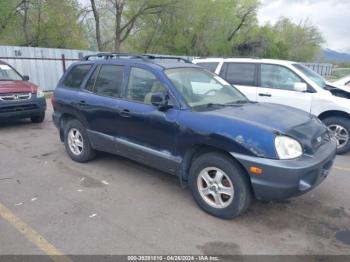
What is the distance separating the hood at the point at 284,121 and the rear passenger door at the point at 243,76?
2.78 m

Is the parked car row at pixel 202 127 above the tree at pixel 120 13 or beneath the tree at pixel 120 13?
beneath

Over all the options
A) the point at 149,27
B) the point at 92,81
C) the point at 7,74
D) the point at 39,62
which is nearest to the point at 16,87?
the point at 7,74

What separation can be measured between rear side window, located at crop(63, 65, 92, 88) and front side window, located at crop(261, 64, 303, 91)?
368 centimetres

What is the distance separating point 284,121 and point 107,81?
2.62 meters

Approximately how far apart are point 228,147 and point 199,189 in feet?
2.28

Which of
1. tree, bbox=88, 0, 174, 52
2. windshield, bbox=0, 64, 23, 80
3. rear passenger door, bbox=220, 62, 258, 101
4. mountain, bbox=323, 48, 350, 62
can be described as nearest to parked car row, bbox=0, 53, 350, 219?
rear passenger door, bbox=220, 62, 258, 101

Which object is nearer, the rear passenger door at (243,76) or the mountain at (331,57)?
the rear passenger door at (243,76)

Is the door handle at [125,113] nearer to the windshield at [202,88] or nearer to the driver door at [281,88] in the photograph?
the windshield at [202,88]

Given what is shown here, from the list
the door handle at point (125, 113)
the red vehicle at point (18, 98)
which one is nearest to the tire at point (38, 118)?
the red vehicle at point (18, 98)

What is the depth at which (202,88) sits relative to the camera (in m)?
4.20

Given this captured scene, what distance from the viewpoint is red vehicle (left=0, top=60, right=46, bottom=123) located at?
7285mm

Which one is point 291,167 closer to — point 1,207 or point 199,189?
point 199,189

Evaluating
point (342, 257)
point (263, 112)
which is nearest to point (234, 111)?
point (263, 112)

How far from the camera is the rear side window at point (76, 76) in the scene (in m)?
5.10
